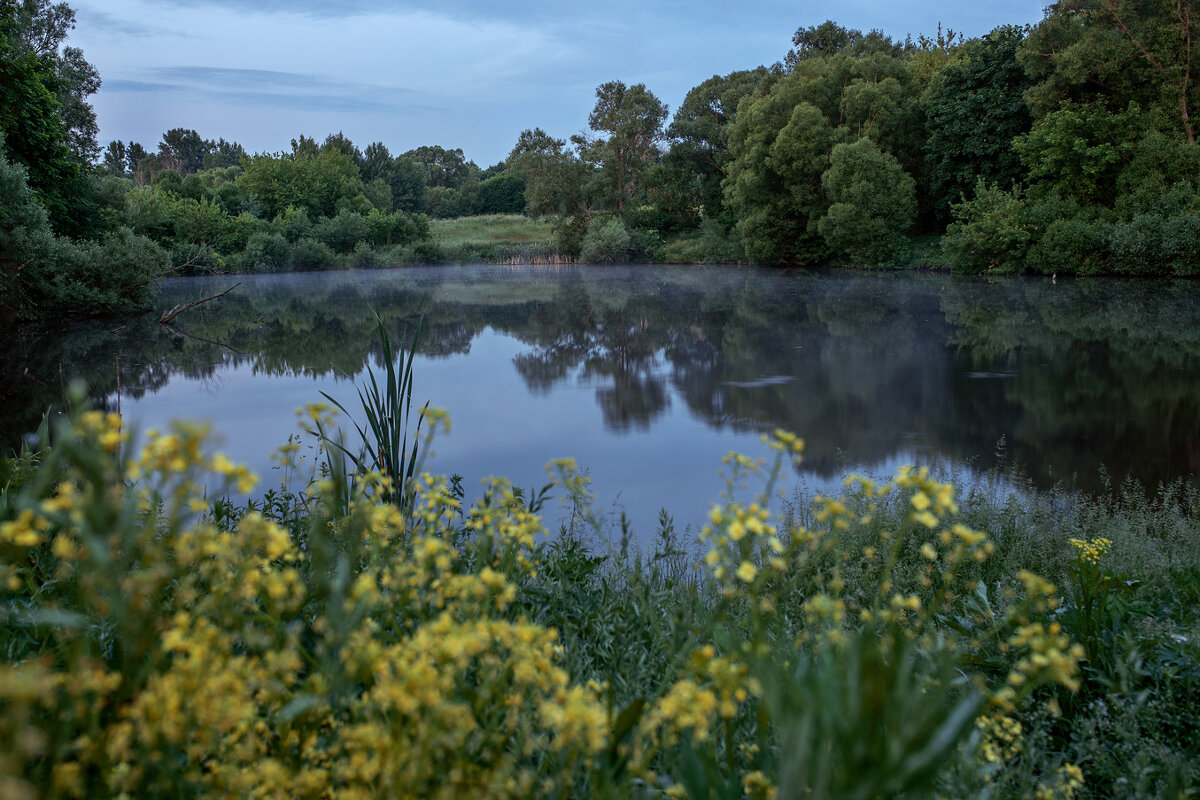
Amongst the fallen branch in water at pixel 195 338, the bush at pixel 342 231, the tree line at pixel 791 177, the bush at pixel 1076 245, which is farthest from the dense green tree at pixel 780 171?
the fallen branch in water at pixel 195 338

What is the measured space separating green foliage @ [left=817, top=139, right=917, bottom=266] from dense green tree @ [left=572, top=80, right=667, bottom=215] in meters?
15.2

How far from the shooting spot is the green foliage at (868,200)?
28.9 m

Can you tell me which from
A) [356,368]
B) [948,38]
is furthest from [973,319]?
[948,38]

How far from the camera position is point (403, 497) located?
4762 millimetres

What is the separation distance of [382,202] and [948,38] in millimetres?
39068

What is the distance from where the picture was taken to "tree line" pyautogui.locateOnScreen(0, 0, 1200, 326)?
63.9ft

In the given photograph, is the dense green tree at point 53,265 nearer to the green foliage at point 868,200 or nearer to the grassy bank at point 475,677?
the grassy bank at point 475,677

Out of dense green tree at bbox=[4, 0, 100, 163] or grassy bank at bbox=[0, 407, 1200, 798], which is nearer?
grassy bank at bbox=[0, 407, 1200, 798]

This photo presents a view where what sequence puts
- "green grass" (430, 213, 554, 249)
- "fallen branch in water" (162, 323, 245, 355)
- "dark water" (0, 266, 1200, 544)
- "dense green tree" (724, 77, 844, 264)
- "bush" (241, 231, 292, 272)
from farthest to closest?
"green grass" (430, 213, 554, 249) < "bush" (241, 231, 292, 272) < "dense green tree" (724, 77, 844, 264) < "fallen branch in water" (162, 323, 245, 355) < "dark water" (0, 266, 1200, 544)

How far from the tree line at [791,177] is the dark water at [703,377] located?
7.60 feet

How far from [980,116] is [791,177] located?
7299mm

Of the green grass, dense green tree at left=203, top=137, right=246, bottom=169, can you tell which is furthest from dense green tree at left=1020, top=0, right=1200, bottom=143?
dense green tree at left=203, top=137, right=246, bottom=169

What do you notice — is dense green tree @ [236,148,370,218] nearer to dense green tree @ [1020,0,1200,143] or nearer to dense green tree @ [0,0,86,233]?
dense green tree @ [0,0,86,233]

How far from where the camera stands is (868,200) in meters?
29.1
